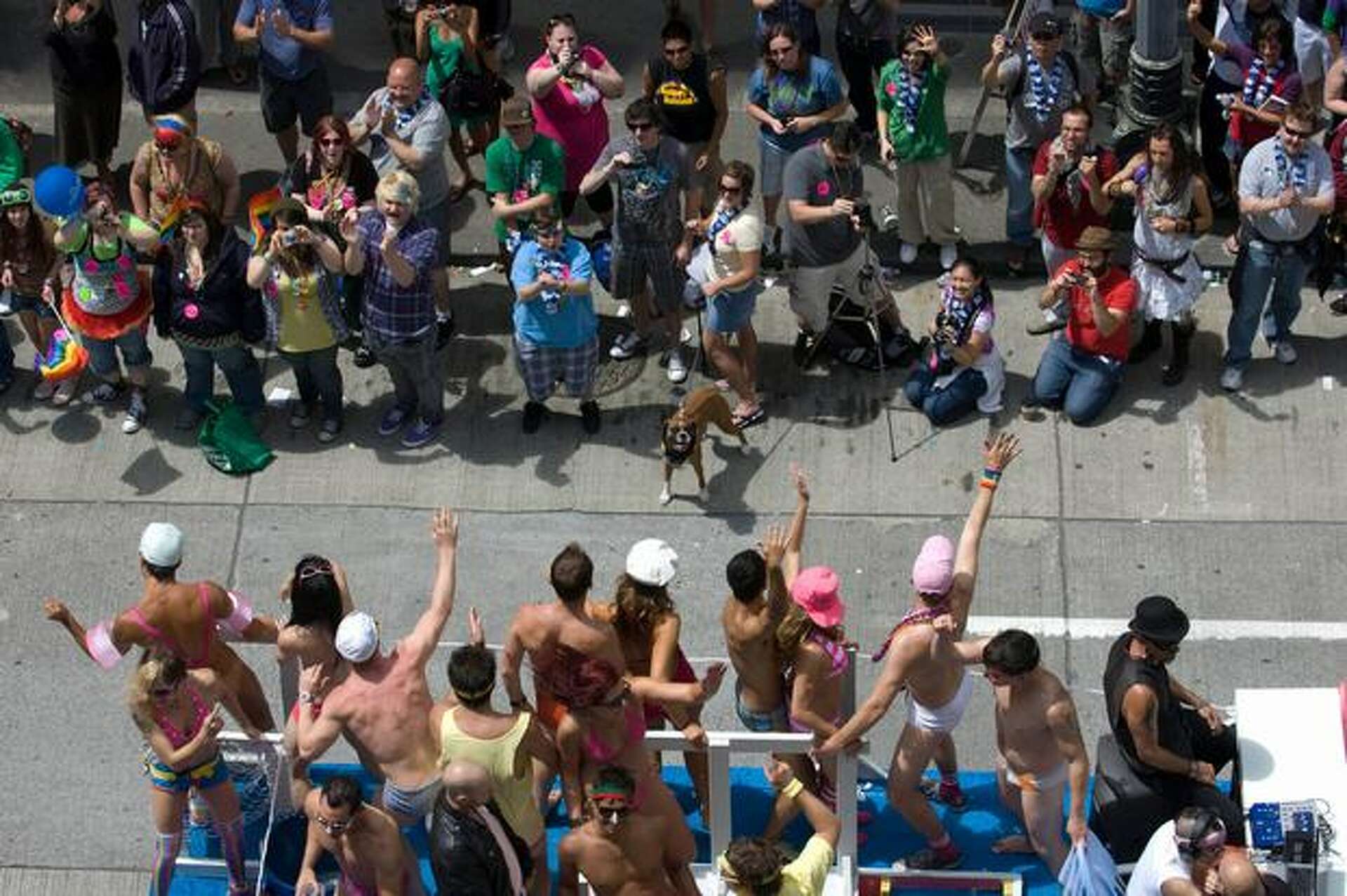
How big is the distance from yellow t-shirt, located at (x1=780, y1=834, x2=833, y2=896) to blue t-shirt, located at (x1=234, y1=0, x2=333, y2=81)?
21.4ft

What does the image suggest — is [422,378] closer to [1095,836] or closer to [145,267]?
[145,267]

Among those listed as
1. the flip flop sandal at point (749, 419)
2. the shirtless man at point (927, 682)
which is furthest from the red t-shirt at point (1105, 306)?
the shirtless man at point (927, 682)

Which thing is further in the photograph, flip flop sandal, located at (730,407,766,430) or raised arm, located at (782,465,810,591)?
flip flop sandal, located at (730,407,766,430)

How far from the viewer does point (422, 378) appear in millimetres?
13516

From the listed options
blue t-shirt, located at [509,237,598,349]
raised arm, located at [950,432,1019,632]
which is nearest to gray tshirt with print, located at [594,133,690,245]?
blue t-shirt, located at [509,237,598,349]

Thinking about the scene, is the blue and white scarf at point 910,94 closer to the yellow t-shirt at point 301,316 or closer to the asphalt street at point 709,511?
the asphalt street at point 709,511

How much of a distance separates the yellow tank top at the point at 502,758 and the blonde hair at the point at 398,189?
345cm

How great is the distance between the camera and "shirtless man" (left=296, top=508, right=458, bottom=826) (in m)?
10.4

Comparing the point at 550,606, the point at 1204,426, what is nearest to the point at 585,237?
the point at 1204,426

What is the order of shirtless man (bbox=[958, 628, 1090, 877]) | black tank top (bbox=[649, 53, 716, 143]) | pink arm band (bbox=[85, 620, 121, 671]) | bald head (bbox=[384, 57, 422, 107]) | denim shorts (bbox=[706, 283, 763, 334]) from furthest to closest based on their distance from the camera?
black tank top (bbox=[649, 53, 716, 143]) < bald head (bbox=[384, 57, 422, 107]) < denim shorts (bbox=[706, 283, 763, 334]) < pink arm band (bbox=[85, 620, 121, 671]) < shirtless man (bbox=[958, 628, 1090, 877])

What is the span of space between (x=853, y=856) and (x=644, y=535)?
2.87 m

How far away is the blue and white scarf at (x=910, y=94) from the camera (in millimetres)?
13898

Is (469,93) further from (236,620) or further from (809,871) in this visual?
(809,871)

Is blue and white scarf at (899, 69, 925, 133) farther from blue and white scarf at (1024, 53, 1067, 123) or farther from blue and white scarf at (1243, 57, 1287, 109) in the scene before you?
blue and white scarf at (1243, 57, 1287, 109)
